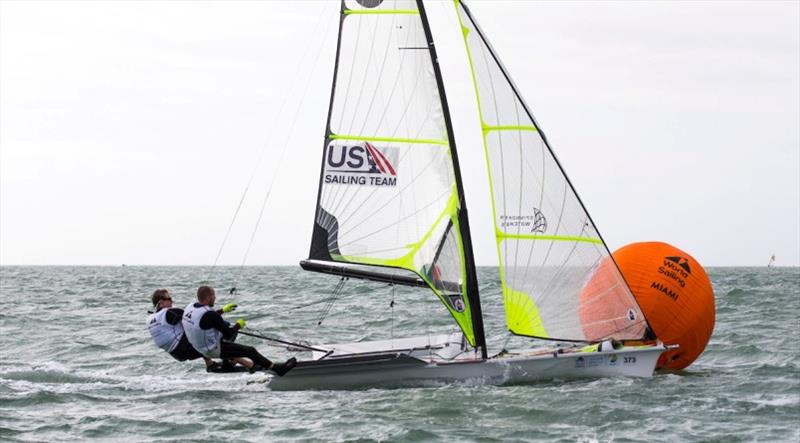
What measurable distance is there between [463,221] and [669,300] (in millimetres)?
3082

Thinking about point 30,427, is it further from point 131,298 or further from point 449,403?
point 131,298

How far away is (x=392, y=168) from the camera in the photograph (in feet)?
49.6

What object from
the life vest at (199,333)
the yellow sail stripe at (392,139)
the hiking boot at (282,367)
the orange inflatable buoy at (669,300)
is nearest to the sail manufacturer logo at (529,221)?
the orange inflatable buoy at (669,300)

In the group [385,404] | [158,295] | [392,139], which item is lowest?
[385,404]

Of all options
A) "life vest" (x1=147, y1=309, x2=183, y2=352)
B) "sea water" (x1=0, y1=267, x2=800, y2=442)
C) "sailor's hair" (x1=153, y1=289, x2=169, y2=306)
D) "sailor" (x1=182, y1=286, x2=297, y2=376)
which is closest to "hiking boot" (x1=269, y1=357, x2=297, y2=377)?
"sailor" (x1=182, y1=286, x2=297, y2=376)

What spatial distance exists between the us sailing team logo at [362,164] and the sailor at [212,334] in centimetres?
239

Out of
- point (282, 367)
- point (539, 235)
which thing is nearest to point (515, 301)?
point (539, 235)

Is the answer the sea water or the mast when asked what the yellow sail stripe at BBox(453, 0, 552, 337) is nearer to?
the mast

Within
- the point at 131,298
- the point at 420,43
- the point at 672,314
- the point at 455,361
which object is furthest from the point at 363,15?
the point at 131,298

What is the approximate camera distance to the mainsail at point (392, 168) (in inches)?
593

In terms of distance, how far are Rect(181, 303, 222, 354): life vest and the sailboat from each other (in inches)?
46.2

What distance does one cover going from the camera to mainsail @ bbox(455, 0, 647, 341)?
15148 millimetres

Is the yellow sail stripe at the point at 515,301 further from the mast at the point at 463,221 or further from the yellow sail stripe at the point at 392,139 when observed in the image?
the yellow sail stripe at the point at 392,139

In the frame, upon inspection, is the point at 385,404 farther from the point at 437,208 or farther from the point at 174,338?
the point at 174,338
